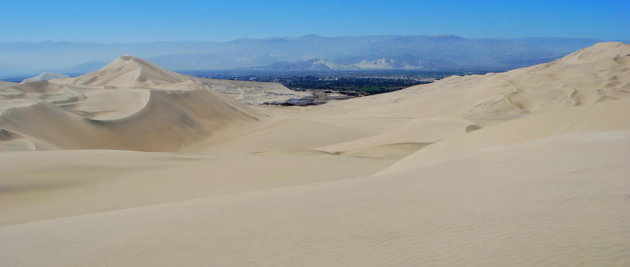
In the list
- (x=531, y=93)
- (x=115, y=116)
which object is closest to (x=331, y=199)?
(x=115, y=116)

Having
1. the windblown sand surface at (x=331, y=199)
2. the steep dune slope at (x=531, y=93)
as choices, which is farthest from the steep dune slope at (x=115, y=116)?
the steep dune slope at (x=531, y=93)

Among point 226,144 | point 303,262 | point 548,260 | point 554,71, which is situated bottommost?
point 226,144

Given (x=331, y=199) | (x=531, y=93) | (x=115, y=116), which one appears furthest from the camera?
(x=531, y=93)

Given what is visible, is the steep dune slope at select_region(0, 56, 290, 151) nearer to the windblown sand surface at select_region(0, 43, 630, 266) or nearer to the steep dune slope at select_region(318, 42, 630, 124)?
the windblown sand surface at select_region(0, 43, 630, 266)

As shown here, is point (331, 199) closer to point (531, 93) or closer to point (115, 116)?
point (115, 116)

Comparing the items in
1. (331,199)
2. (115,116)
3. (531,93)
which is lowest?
(115,116)

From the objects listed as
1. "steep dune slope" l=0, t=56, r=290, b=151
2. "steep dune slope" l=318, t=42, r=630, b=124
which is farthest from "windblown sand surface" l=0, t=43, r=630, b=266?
"steep dune slope" l=318, t=42, r=630, b=124

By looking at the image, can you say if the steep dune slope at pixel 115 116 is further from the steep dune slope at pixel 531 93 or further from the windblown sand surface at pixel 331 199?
the steep dune slope at pixel 531 93

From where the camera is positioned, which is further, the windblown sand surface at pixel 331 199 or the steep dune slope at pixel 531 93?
the steep dune slope at pixel 531 93

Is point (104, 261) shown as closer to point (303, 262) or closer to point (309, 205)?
point (303, 262)

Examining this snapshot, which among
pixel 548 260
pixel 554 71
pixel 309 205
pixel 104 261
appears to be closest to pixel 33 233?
pixel 104 261

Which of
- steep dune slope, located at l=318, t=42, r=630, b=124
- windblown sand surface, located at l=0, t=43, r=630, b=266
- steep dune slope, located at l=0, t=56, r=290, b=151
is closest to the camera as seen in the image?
windblown sand surface, located at l=0, t=43, r=630, b=266
